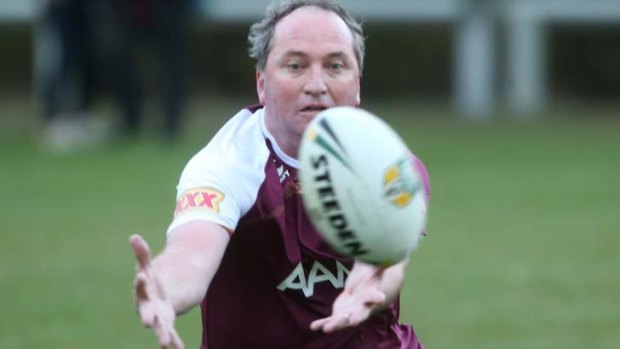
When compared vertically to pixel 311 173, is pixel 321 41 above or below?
above

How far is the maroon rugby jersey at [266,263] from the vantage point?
508cm

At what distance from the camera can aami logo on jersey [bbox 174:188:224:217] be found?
4.87m

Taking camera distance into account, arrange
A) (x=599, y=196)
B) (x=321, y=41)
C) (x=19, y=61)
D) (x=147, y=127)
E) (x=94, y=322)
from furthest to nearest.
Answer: (x=19, y=61) → (x=147, y=127) → (x=599, y=196) → (x=94, y=322) → (x=321, y=41)

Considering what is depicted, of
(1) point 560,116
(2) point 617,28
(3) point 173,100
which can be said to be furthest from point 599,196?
(2) point 617,28

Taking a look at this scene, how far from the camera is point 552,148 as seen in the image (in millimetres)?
17516

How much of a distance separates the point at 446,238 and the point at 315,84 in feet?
22.8

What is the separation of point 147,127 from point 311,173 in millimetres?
15090

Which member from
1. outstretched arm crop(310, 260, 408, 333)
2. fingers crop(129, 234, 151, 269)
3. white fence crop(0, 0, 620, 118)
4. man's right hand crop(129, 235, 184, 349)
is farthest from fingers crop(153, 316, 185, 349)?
white fence crop(0, 0, 620, 118)

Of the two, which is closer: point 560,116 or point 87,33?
point 87,33

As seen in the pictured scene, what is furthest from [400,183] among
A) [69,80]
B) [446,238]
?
[69,80]

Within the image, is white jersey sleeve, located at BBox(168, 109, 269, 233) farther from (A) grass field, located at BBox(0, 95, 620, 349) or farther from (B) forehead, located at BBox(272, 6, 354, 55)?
(A) grass field, located at BBox(0, 95, 620, 349)

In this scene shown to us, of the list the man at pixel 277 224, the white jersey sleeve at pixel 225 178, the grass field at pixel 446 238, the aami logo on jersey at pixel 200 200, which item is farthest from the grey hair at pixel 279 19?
the grass field at pixel 446 238

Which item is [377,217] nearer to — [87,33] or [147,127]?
[87,33]

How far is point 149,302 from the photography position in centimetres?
418
